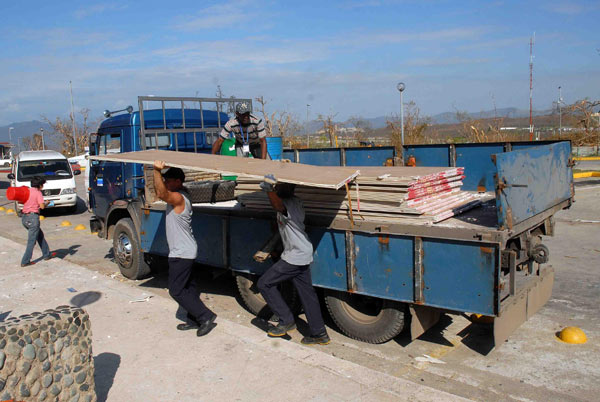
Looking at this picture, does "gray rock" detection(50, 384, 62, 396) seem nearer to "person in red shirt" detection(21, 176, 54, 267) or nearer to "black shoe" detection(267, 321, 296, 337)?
"black shoe" detection(267, 321, 296, 337)

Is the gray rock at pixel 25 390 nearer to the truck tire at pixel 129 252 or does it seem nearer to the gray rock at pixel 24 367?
the gray rock at pixel 24 367

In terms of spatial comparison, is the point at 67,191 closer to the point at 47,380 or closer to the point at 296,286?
the point at 296,286

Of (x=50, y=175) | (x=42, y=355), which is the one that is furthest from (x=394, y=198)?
(x=50, y=175)

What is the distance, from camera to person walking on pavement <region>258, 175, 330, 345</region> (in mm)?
5230

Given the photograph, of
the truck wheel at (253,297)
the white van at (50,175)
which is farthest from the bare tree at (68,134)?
the truck wheel at (253,297)

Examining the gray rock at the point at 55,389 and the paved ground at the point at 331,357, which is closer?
the gray rock at the point at 55,389

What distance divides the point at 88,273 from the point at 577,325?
7052mm

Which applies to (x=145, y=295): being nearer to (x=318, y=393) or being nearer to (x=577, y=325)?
(x=318, y=393)

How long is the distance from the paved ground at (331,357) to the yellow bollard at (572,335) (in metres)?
0.08

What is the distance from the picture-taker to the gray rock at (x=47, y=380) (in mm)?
3461

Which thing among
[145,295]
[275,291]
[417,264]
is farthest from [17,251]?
[417,264]

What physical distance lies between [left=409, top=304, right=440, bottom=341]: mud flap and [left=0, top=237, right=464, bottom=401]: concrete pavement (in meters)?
0.78

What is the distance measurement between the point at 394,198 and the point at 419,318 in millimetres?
1186

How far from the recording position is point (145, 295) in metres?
7.16
